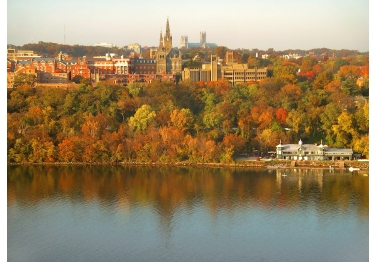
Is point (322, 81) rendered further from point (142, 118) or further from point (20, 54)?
point (20, 54)

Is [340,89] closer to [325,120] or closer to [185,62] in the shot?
[325,120]

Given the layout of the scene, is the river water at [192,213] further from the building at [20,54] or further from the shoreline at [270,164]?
the building at [20,54]

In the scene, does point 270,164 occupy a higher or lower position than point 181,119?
lower

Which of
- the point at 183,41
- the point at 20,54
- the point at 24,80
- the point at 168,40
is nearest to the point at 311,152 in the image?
the point at 24,80

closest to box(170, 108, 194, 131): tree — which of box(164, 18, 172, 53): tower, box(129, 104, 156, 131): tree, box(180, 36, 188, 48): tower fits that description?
box(129, 104, 156, 131): tree

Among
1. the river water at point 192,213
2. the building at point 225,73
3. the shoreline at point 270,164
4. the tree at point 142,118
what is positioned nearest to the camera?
the river water at point 192,213

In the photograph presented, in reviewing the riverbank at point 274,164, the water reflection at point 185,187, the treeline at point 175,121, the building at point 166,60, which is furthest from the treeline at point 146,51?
the water reflection at point 185,187
